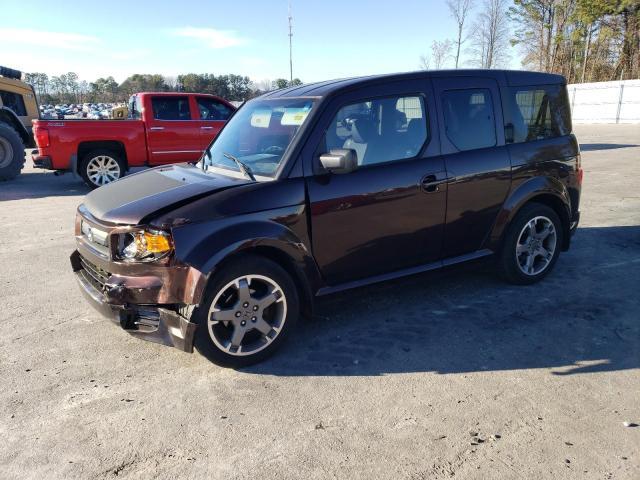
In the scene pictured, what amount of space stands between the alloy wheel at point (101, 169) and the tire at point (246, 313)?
8.58m

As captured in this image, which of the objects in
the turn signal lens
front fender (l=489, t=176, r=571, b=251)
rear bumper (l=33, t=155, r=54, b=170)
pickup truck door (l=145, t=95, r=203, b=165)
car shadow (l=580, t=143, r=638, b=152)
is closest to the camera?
the turn signal lens

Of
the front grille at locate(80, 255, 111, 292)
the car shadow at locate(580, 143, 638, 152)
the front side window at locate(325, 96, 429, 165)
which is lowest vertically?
the car shadow at locate(580, 143, 638, 152)

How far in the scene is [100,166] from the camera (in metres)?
10.8

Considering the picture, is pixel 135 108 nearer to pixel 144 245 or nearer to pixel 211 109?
pixel 211 109

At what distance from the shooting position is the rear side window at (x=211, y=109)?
11.4m

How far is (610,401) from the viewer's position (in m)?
3.02

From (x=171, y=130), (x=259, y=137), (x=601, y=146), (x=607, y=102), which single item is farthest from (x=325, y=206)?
(x=607, y=102)

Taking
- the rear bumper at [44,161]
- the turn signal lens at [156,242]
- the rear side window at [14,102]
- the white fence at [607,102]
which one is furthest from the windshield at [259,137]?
the white fence at [607,102]

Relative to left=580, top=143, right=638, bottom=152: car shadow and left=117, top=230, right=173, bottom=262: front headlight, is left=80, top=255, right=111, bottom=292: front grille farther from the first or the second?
left=580, top=143, right=638, bottom=152: car shadow

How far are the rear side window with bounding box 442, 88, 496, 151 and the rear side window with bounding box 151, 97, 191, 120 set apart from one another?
8.31 meters

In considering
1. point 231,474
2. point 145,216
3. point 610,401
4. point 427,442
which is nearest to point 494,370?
point 610,401

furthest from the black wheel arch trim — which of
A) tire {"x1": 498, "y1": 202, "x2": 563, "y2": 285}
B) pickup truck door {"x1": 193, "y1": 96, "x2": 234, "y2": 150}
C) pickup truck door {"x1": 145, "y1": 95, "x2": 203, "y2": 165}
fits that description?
pickup truck door {"x1": 193, "y1": 96, "x2": 234, "y2": 150}

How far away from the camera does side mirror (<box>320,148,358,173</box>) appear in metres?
3.45

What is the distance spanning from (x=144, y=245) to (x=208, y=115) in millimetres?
8911
